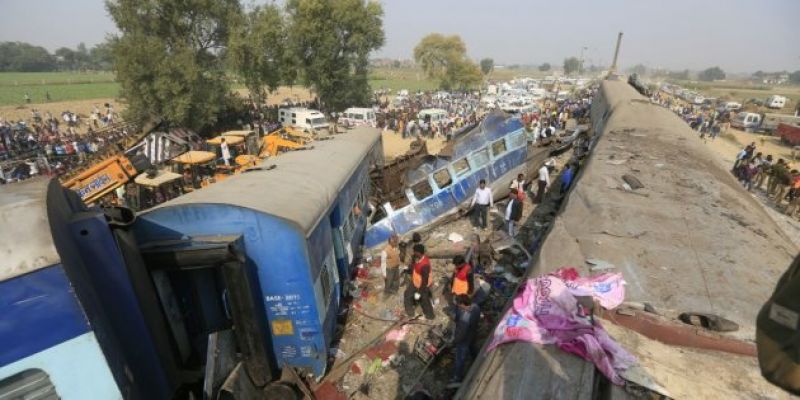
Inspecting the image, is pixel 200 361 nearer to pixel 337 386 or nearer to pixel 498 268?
pixel 337 386

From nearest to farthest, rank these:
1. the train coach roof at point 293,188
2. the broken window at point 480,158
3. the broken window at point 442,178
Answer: the train coach roof at point 293,188
the broken window at point 442,178
the broken window at point 480,158

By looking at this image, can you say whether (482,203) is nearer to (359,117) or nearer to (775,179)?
(775,179)

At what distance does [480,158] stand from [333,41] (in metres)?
23.0

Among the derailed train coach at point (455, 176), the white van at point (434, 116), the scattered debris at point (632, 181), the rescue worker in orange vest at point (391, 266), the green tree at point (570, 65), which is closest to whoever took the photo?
the scattered debris at point (632, 181)

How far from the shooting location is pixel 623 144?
1087cm

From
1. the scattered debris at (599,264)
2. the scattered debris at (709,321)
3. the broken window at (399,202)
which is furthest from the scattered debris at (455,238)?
the scattered debris at (709,321)

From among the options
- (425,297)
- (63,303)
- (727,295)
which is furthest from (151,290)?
(727,295)

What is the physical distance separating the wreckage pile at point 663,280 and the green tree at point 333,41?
2668 cm

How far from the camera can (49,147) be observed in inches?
752

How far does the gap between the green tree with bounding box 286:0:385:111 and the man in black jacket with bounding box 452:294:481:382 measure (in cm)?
2842

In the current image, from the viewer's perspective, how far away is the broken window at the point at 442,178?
429 inches

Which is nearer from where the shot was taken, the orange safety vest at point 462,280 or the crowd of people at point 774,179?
the orange safety vest at point 462,280

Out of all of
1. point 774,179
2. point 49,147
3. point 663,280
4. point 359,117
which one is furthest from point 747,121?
point 49,147

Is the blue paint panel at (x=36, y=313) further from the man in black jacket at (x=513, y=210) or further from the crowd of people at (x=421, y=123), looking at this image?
the crowd of people at (x=421, y=123)
